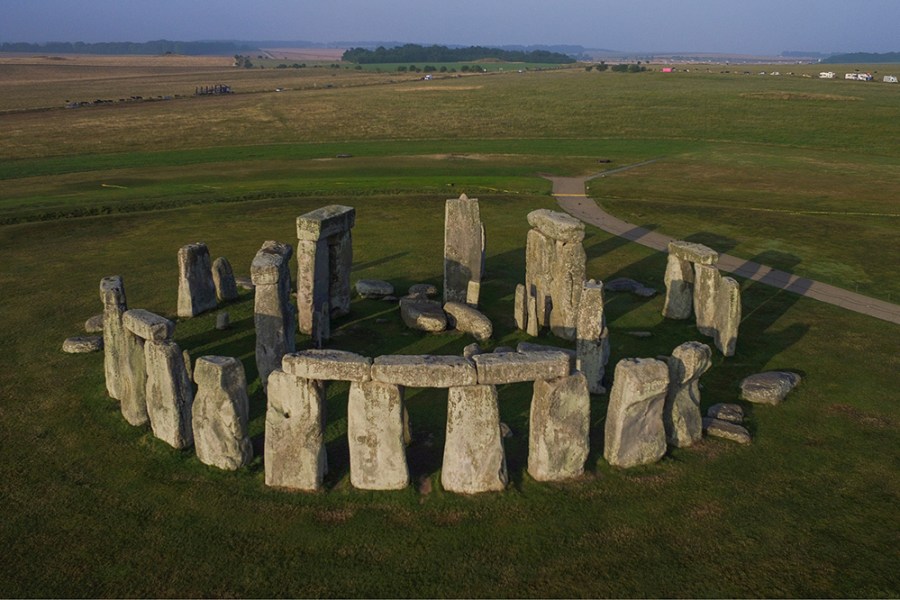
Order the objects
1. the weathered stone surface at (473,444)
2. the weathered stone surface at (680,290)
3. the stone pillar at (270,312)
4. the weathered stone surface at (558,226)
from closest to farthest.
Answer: the weathered stone surface at (473,444), the stone pillar at (270,312), the weathered stone surface at (558,226), the weathered stone surface at (680,290)

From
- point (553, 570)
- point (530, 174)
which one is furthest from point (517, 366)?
point (530, 174)

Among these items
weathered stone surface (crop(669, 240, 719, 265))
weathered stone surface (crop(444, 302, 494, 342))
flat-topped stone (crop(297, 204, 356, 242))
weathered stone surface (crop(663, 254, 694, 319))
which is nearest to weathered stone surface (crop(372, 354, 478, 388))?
weathered stone surface (crop(444, 302, 494, 342))

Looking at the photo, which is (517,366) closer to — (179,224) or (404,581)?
(404,581)

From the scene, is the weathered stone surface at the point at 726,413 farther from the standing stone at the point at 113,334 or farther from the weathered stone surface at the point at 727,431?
the standing stone at the point at 113,334

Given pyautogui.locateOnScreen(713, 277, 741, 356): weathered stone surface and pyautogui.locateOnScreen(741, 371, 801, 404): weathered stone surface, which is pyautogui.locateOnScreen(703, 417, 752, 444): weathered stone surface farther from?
pyautogui.locateOnScreen(713, 277, 741, 356): weathered stone surface

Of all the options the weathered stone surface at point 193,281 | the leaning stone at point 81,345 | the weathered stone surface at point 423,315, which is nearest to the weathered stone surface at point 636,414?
the weathered stone surface at point 423,315

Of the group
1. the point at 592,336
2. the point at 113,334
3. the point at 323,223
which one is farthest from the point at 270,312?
the point at 592,336
